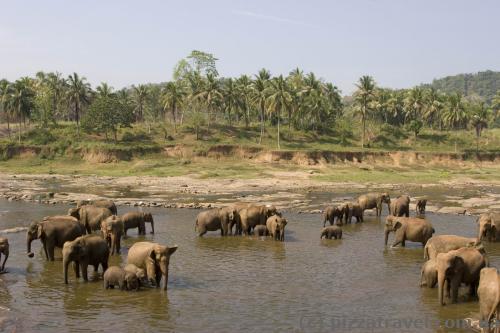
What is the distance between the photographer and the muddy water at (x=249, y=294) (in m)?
16.8

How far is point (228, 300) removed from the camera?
19.2 metres

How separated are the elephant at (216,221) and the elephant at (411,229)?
909 centimetres

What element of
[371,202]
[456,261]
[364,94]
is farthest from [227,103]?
[456,261]

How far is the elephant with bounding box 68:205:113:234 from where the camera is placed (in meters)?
29.2

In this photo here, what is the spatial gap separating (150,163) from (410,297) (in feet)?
207

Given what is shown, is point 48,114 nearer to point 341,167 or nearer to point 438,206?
point 341,167

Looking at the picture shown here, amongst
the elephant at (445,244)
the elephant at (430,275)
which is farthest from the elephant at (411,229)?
the elephant at (430,275)

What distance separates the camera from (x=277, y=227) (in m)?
30.0

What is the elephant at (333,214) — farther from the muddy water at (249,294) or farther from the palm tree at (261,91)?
the palm tree at (261,91)

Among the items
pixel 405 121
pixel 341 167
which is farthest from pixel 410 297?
pixel 405 121

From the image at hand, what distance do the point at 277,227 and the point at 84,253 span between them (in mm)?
12196

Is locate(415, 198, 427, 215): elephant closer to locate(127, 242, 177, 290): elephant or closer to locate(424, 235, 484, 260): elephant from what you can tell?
locate(424, 235, 484, 260): elephant

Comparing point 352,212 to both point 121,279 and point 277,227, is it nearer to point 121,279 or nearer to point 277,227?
point 277,227

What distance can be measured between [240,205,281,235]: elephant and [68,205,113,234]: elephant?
301 inches
